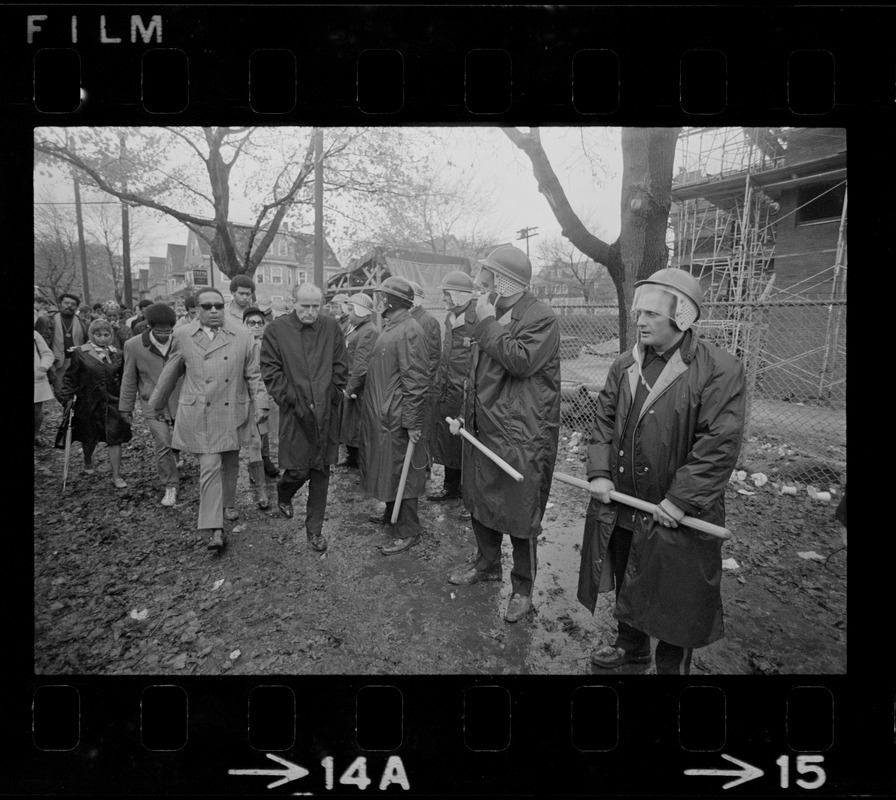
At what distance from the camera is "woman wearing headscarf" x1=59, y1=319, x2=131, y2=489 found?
4293 millimetres

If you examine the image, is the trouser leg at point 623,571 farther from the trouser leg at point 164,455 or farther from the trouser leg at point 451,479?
the trouser leg at point 164,455

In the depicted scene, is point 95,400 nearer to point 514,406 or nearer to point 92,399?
point 92,399

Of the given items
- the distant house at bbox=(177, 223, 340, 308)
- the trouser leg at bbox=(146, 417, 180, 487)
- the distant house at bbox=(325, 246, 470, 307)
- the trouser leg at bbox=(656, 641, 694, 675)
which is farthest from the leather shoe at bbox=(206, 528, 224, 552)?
the distant house at bbox=(325, 246, 470, 307)

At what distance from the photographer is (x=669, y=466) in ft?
7.66

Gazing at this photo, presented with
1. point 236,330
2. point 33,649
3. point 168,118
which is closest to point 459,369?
point 236,330

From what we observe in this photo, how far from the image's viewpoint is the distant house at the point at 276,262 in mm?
5914

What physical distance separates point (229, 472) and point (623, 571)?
118 inches

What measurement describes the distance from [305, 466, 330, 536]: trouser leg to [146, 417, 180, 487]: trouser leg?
1.32 metres

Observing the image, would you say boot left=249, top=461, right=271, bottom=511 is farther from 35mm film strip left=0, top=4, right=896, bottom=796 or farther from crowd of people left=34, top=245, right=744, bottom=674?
35mm film strip left=0, top=4, right=896, bottom=796

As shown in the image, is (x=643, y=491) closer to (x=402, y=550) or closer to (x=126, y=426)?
(x=402, y=550)

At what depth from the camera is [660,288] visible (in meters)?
2.32

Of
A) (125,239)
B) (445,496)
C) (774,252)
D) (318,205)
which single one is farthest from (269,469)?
(774,252)
